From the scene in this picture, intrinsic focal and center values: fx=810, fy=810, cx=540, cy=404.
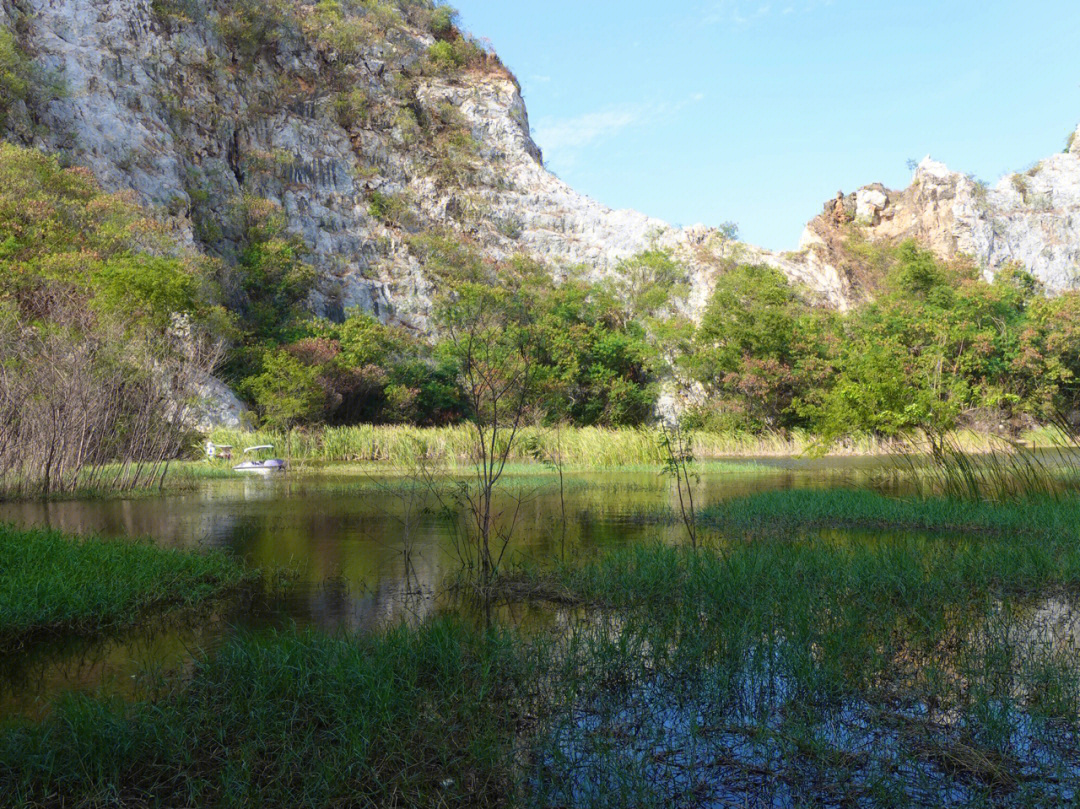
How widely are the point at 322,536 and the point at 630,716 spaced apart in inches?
276

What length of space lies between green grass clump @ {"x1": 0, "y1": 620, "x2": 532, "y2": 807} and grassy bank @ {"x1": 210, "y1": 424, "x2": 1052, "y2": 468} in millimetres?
16446

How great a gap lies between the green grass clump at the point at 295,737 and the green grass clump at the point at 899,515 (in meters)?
Answer: 6.27

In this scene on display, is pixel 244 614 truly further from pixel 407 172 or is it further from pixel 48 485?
pixel 407 172

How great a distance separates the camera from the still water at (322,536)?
4.83 metres

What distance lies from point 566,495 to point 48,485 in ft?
29.6

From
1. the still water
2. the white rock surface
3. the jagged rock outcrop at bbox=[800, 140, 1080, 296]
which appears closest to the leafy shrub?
the white rock surface

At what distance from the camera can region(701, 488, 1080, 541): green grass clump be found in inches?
348

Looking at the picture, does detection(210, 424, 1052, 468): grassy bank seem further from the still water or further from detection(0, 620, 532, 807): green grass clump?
detection(0, 620, 532, 807): green grass clump

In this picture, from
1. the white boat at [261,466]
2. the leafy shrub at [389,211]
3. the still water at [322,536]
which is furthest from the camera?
the leafy shrub at [389,211]

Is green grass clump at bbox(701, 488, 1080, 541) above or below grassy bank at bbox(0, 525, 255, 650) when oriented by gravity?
below

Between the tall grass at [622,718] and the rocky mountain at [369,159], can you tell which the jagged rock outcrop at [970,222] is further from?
the tall grass at [622,718]

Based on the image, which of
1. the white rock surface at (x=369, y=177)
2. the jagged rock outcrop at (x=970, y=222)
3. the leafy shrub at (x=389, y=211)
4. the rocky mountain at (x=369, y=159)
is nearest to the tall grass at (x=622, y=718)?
the rocky mountain at (x=369, y=159)

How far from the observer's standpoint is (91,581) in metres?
6.08

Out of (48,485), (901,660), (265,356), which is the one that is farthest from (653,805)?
(265,356)
